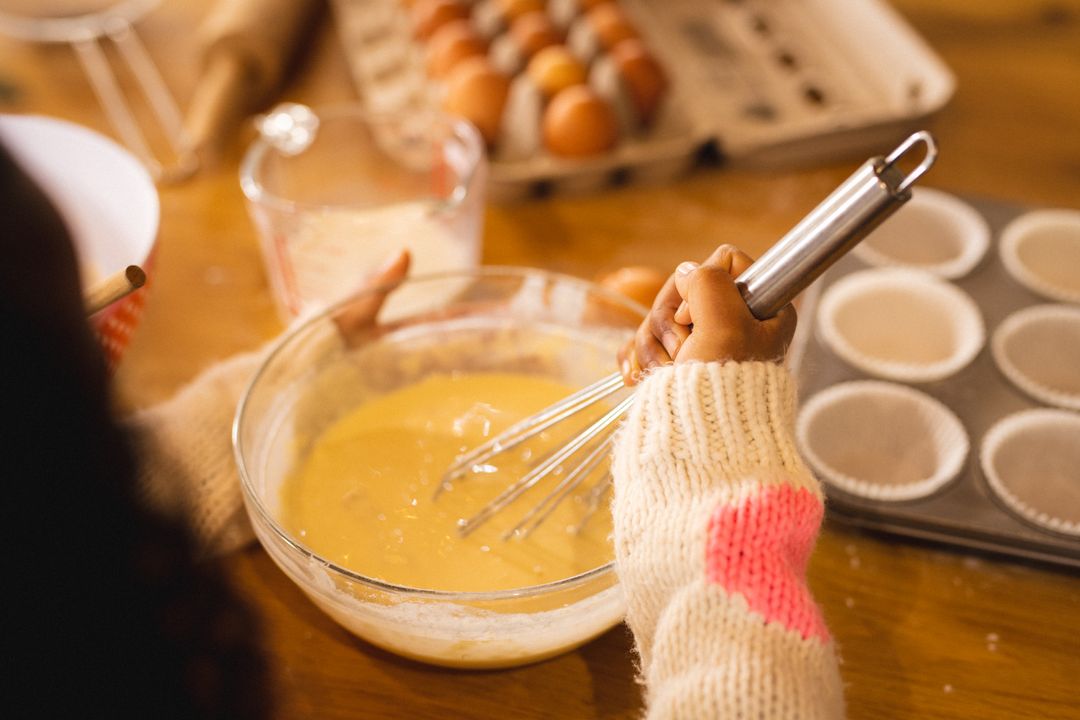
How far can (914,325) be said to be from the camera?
31.2 inches

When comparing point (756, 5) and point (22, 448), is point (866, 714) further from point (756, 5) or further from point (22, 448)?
point (756, 5)

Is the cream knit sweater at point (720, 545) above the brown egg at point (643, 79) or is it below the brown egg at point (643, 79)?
above

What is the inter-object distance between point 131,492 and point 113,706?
79mm

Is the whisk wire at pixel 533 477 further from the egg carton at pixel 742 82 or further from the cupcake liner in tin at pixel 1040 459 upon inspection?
the egg carton at pixel 742 82

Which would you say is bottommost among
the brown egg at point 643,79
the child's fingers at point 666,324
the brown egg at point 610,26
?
the brown egg at point 643,79

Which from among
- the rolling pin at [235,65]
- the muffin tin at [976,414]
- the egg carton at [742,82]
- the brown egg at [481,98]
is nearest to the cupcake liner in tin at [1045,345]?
the muffin tin at [976,414]

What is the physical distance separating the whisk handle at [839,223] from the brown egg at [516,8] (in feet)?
2.64

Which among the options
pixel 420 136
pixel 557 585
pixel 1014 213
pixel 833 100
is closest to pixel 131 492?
pixel 557 585

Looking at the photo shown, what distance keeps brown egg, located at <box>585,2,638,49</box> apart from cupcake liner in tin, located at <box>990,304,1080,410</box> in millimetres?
539

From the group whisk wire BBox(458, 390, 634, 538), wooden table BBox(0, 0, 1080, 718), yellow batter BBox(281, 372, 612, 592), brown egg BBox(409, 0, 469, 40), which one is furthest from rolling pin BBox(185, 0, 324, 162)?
whisk wire BBox(458, 390, 634, 538)

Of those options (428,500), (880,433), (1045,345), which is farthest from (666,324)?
(1045,345)

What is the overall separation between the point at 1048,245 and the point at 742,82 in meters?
0.39

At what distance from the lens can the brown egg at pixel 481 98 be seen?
3.08 ft

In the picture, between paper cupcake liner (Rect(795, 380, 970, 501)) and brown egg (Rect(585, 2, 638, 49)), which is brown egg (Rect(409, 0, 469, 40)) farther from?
paper cupcake liner (Rect(795, 380, 970, 501))
